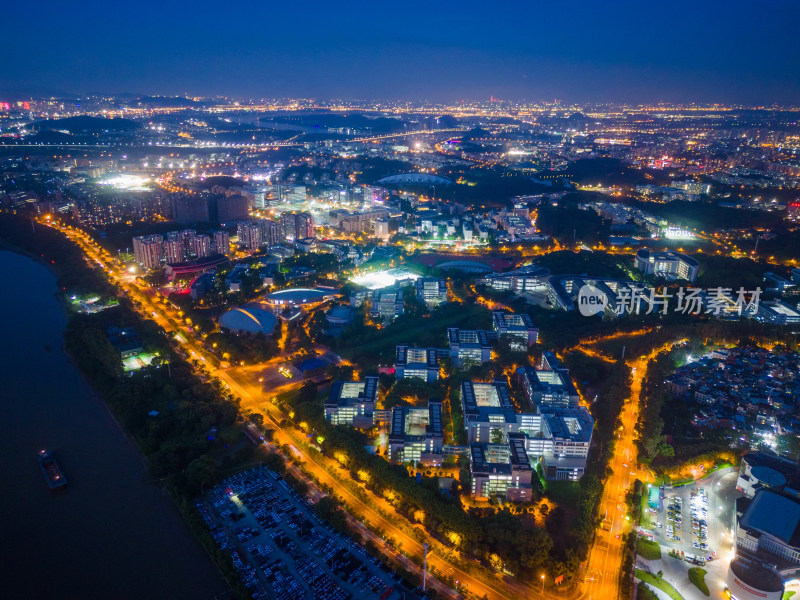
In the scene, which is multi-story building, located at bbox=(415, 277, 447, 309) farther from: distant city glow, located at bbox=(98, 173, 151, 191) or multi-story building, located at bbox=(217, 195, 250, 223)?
distant city glow, located at bbox=(98, 173, 151, 191)

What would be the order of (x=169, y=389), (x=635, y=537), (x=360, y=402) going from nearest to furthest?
(x=635, y=537), (x=360, y=402), (x=169, y=389)

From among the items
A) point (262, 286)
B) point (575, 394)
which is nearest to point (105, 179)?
point (262, 286)

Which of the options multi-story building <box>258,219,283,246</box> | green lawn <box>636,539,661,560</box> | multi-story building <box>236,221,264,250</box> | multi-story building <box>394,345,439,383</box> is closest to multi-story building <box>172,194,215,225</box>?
multi-story building <box>236,221,264,250</box>

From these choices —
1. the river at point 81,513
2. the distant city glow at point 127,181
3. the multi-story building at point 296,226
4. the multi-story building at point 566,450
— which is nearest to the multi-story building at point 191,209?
the multi-story building at point 296,226

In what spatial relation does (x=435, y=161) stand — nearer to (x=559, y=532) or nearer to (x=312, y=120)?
(x=312, y=120)

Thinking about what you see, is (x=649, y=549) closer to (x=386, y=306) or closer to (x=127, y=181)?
(x=386, y=306)
